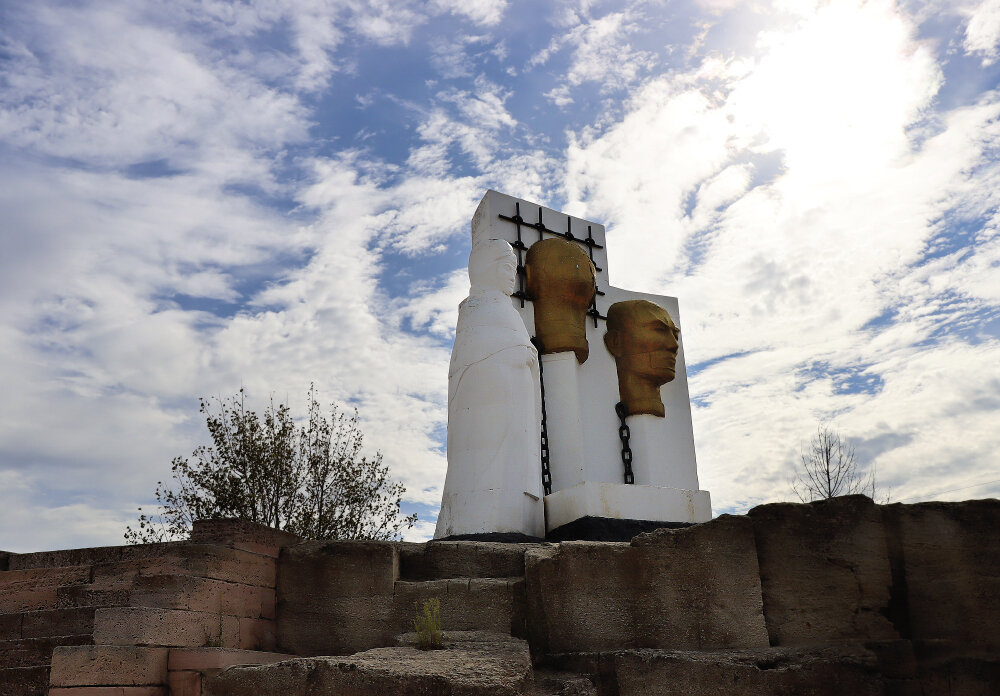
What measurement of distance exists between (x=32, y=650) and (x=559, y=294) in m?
5.95

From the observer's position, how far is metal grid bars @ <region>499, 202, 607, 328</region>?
377 inches

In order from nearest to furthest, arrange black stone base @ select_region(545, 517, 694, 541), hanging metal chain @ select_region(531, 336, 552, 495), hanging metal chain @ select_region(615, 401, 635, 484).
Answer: black stone base @ select_region(545, 517, 694, 541) → hanging metal chain @ select_region(531, 336, 552, 495) → hanging metal chain @ select_region(615, 401, 635, 484)

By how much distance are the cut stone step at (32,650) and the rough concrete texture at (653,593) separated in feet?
9.61

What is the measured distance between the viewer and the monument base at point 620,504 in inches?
300

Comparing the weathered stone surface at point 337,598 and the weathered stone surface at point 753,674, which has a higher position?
the weathered stone surface at point 337,598

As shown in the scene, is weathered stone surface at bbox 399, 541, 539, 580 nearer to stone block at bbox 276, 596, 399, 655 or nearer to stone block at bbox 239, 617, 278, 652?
stone block at bbox 276, 596, 399, 655

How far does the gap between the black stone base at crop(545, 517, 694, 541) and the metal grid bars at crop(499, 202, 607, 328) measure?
8.89ft

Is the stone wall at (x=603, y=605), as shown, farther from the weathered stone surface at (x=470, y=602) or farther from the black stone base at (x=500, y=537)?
the black stone base at (x=500, y=537)

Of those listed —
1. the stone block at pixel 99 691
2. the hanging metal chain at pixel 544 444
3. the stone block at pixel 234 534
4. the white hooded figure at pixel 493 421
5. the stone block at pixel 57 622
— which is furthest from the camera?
the hanging metal chain at pixel 544 444

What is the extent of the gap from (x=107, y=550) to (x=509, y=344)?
154 inches

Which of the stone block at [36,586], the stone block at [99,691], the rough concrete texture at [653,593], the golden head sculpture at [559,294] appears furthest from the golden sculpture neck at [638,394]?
the stone block at [99,691]

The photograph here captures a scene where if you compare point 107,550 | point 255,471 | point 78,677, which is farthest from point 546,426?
point 255,471

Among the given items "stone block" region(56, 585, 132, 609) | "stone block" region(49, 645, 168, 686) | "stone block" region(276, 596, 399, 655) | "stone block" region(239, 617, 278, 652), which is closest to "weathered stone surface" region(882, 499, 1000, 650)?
"stone block" region(276, 596, 399, 655)

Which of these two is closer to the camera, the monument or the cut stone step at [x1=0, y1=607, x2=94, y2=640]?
the cut stone step at [x1=0, y1=607, x2=94, y2=640]
